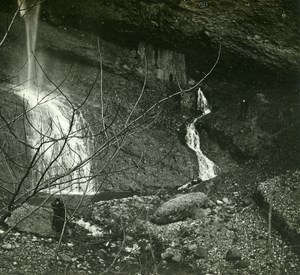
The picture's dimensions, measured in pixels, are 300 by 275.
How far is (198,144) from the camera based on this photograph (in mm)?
8039

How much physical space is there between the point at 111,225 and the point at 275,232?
6.88 feet

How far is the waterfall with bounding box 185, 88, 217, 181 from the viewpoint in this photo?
24.7 feet

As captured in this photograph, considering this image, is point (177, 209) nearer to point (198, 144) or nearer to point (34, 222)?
point (34, 222)

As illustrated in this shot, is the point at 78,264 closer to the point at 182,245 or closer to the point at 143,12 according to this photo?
the point at 182,245

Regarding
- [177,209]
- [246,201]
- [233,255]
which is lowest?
[233,255]

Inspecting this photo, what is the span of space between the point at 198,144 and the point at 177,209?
2206 millimetres

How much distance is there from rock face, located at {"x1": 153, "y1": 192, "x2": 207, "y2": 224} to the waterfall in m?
1.13

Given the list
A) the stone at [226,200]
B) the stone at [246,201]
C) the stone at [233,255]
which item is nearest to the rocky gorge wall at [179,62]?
the stone at [226,200]

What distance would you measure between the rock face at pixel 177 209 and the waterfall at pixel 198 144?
1.13 m

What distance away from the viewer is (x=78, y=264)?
17.2 ft

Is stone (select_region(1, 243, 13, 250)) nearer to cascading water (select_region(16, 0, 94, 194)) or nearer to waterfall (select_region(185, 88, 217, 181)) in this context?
cascading water (select_region(16, 0, 94, 194))

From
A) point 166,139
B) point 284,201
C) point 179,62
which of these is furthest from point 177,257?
point 179,62

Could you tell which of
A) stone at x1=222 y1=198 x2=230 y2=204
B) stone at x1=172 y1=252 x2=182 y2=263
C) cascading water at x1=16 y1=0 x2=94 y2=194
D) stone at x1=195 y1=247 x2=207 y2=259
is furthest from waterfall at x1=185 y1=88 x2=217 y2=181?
stone at x1=172 y1=252 x2=182 y2=263

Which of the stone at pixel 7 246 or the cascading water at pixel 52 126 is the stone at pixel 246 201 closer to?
the cascading water at pixel 52 126
